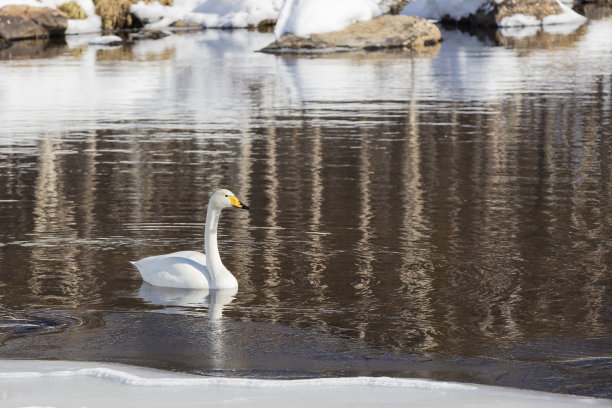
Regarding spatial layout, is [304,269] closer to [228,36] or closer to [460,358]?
[460,358]

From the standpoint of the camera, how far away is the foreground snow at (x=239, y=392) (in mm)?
6223

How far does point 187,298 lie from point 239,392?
2890 millimetres

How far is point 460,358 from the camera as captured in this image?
294 inches

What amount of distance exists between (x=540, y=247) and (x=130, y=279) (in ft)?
12.2

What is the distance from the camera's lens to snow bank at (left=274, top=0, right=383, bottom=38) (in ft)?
139

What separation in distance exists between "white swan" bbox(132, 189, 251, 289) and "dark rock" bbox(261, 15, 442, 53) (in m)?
33.1

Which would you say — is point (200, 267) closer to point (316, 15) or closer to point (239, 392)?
point (239, 392)

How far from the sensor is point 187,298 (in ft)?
30.4

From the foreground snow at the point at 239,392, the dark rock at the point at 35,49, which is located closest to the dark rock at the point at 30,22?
the dark rock at the point at 35,49

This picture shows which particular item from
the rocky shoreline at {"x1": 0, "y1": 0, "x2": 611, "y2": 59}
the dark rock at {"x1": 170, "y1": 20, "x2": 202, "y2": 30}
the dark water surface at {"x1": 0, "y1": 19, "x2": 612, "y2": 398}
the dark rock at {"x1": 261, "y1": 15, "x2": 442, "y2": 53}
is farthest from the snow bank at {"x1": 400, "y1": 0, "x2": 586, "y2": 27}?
the dark water surface at {"x1": 0, "y1": 19, "x2": 612, "y2": 398}

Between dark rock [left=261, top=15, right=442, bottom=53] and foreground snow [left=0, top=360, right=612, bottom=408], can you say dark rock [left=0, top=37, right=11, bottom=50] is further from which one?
foreground snow [left=0, top=360, right=612, bottom=408]

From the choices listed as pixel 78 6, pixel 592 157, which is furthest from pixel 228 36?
pixel 592 157

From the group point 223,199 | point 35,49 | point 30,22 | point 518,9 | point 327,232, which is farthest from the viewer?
point 518,9

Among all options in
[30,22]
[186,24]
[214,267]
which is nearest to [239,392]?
[214,267]
